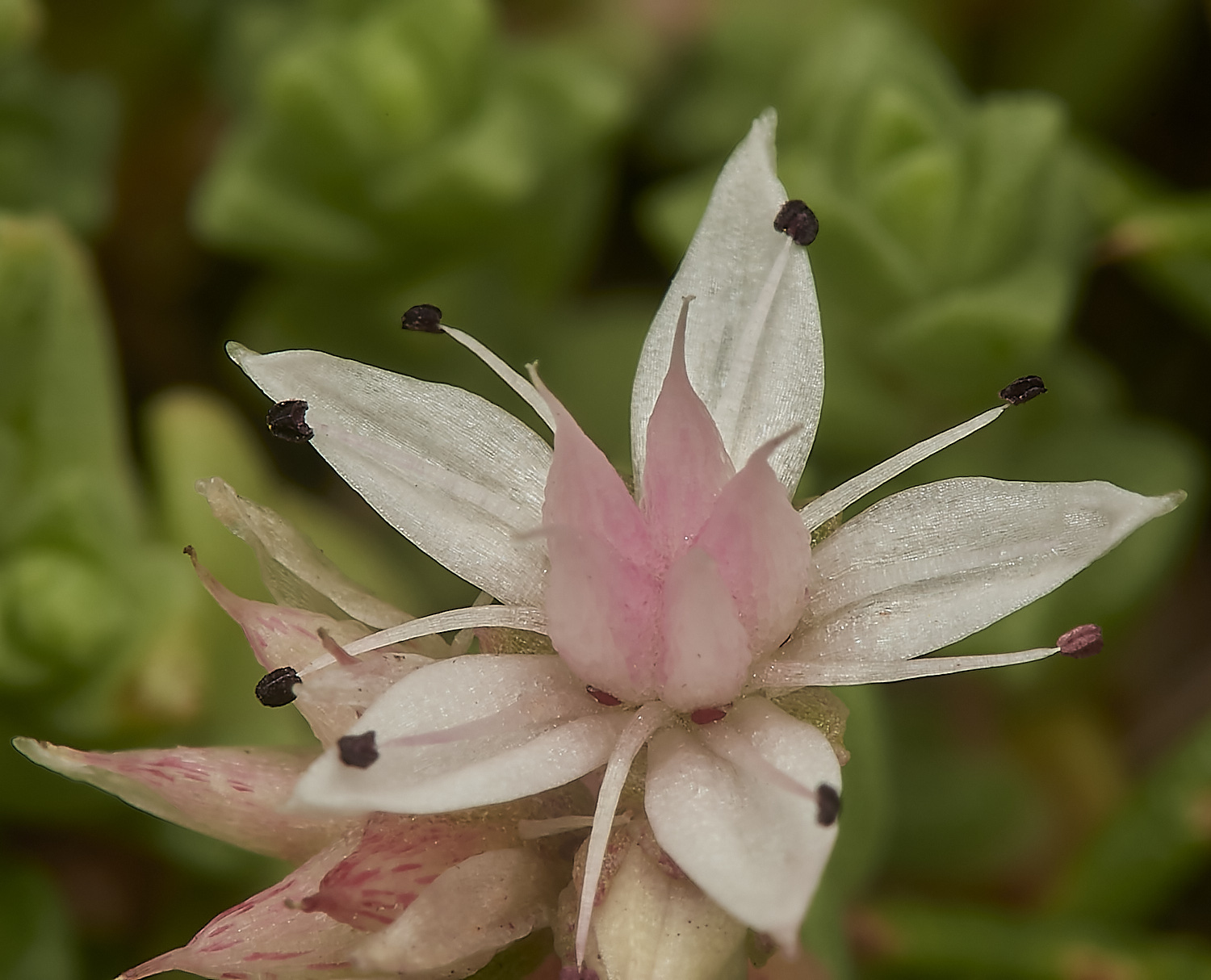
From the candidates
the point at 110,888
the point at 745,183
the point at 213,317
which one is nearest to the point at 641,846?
the point at 745,183

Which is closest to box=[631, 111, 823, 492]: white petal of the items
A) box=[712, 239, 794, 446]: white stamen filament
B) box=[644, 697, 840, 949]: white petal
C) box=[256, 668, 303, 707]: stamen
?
box=[712, 239, 794, 446]: white stamen filament

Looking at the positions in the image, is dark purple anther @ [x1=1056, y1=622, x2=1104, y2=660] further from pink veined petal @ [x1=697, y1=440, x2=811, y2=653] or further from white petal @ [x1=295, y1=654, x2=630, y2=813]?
white petal @ [x1=295, y1=654, x2=630, y2=813]

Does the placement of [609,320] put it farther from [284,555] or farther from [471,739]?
[471,739]

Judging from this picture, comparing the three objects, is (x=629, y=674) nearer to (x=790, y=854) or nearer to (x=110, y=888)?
(x=790, y=854)

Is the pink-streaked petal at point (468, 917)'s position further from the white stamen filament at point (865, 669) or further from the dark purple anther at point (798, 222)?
the dark purple anther at point (798, 222)

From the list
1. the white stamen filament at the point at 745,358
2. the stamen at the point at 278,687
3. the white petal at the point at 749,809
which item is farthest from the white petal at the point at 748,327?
the stamen at the point at 278,687

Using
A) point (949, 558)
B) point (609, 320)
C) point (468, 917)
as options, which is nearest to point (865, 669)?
point (949, 558)

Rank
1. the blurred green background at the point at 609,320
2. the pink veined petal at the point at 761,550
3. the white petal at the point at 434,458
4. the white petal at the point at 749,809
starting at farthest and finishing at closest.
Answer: the blurred green background at the point at 609,320 → the white petal at the point at 434,458 → the pink veined petal at the point at 761,550 → the white petal at the point at 749,809
